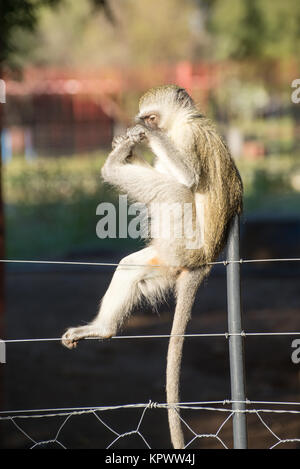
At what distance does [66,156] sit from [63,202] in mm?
6981

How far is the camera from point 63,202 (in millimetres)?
14375

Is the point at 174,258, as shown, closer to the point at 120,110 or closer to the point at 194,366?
the point at 194,366

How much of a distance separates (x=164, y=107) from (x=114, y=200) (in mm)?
10775

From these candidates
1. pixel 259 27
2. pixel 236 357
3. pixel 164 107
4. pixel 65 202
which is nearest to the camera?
pixel 236 357

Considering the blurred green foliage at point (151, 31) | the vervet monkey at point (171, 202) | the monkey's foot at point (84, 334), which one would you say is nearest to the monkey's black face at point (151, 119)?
the vervet monkey at point (171, 202)

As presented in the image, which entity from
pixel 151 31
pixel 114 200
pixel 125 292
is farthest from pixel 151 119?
pixel 151 31

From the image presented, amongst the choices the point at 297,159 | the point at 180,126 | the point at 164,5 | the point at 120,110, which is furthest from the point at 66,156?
the point at 180,126

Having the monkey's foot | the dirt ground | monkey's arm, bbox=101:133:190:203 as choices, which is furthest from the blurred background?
the monkey's foot

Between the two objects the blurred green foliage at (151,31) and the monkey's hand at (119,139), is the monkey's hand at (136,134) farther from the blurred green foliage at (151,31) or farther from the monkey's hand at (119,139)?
the blurred green foliage at (151,31)

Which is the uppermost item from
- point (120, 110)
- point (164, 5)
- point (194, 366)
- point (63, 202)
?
point (164, 5)

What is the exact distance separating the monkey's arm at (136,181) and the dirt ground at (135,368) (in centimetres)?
257

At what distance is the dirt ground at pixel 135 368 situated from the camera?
561 cm

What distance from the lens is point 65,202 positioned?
47.1 ft

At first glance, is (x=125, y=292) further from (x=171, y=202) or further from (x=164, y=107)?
(x=164, y=107)
